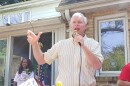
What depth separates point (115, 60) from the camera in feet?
19.6

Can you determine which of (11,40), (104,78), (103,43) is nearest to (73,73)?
(104,78)

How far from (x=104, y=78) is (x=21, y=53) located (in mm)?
3584

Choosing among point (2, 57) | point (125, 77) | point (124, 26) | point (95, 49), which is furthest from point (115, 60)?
point (2, 57)

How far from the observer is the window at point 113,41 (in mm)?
5883

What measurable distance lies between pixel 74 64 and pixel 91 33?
372cm

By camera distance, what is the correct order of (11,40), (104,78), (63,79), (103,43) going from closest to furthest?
(63,79), (104,78), (103,43), (11,40)

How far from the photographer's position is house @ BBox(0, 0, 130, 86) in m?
5.81

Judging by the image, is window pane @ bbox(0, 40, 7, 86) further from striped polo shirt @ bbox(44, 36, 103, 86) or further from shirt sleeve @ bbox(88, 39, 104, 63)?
shirt sleeve @ bbox(88, 39, 104, 63)

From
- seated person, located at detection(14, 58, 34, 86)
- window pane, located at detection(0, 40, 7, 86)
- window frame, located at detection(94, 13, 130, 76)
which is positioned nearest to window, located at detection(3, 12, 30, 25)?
window pane, located at detection(0, 40, 7, 86)

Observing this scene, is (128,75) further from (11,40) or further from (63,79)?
(11,40)

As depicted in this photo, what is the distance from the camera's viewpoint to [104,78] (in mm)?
5766

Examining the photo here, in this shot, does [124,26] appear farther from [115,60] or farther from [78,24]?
[78,24]

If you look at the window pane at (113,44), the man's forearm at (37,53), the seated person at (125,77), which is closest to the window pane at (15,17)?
the window pane at (113,44)

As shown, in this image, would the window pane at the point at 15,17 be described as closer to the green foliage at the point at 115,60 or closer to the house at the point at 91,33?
the house at the point at 91,33
